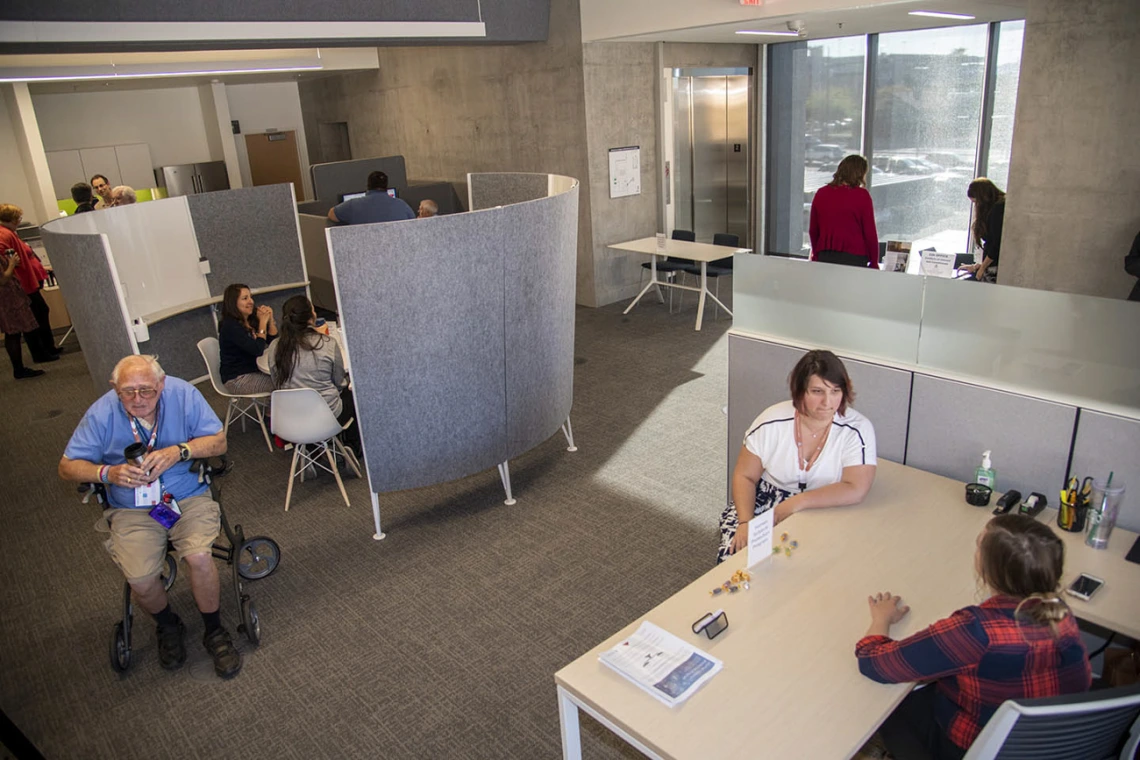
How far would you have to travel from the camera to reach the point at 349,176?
930 cm

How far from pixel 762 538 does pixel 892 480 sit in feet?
2.61

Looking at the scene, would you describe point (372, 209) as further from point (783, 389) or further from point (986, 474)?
Result: point (986, 474)

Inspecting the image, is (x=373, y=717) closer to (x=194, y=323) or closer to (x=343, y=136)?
(x=194, y=323)

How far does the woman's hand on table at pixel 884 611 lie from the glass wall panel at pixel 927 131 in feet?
22.4

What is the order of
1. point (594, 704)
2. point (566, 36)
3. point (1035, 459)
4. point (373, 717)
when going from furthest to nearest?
point (566, 36)
point (373, 717)
point (1035, 459)
point (594, 704)

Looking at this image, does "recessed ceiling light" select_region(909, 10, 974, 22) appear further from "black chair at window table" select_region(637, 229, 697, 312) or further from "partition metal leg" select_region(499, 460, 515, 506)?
"partition metal leg" select_region(499, 460, 515, 506)

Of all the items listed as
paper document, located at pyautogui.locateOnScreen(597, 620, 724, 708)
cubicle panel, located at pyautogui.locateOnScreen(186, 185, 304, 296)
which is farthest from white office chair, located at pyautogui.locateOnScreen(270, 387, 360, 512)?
cubicle panel, located at pyautogui.locateOnScreen(186, 185, 304, 296)

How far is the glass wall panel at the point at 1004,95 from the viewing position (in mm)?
6992

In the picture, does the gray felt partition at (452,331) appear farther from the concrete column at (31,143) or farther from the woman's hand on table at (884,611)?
the concrete column at (31,143)

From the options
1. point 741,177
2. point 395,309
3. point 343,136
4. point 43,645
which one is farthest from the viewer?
Result: point 343,136

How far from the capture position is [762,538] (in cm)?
227

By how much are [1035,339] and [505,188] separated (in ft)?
13.7

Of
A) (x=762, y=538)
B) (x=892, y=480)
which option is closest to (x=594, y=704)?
(x=762, y=538)

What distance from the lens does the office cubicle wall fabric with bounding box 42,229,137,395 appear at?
460cm
